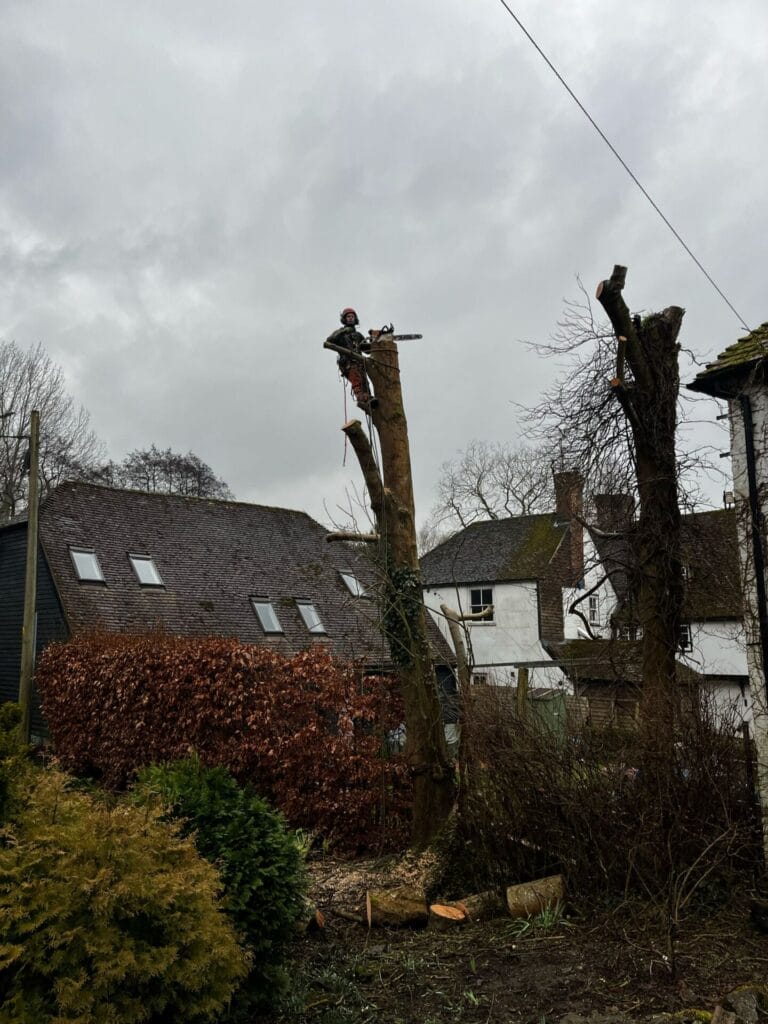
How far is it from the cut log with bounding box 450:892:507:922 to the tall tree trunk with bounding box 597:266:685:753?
2.83 metres

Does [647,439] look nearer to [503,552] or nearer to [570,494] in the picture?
[570,494]

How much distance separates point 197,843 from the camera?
536cm

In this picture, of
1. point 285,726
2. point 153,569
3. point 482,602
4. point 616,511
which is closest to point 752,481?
point 616,511

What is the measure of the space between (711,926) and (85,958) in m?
4.51

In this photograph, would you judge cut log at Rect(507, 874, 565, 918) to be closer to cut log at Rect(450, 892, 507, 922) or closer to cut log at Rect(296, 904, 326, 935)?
cut log at Rect(450, 892, 507, 922)

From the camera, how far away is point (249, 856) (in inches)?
208

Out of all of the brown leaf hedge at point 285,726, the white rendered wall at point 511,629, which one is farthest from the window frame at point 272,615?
the brown leaf hedge at point 285,726

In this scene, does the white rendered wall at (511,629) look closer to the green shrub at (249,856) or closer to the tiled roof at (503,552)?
the tiled roof at (503,552)

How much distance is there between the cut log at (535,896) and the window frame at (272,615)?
14.9 m

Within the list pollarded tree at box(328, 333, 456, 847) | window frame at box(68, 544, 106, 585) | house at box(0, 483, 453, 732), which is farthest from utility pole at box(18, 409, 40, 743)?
pollarded tree at box(328, 333, 456, 847)

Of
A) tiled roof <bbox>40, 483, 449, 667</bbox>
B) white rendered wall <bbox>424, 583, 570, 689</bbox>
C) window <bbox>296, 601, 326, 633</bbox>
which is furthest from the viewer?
white rendered wall <bbox>424, 583, 570, 689</bbox>

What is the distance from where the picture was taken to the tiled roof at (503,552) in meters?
26.6

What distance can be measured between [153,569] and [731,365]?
54.2 ft

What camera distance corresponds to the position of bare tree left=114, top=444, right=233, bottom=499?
40.1m
